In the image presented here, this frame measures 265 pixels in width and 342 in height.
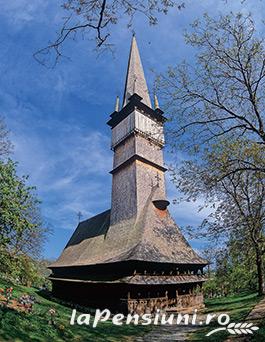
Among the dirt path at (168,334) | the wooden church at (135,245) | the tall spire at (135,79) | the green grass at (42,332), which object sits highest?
the tall spire at (135,79)

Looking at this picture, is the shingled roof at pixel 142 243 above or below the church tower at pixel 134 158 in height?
below

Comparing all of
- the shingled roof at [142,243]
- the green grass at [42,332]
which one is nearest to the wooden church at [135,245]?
the shingled roof at [142,243]

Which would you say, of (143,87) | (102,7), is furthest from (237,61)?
(143,87)

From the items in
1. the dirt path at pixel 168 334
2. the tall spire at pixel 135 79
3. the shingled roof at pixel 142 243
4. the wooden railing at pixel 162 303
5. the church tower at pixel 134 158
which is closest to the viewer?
the dirt path at pixel 168 334

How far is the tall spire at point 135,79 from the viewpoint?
3093cm

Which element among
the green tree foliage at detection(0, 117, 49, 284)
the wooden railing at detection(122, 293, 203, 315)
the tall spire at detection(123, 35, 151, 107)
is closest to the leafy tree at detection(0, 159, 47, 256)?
the green tree foliage at detection(0, 117, 49, 284)

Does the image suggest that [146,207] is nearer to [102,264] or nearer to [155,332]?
[102,264]

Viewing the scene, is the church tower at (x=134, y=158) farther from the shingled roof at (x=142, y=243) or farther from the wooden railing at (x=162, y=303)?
the wooden railing at (x=162, y=303)

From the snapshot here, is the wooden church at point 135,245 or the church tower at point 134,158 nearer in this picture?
the wooden church at point 135,245

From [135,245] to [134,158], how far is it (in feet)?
29.8

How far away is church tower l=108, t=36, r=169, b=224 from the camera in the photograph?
24391mm

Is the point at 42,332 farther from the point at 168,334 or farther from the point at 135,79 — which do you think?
the point at 135,79

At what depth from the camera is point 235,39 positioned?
9992 mm

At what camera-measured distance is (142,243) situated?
19.0m
